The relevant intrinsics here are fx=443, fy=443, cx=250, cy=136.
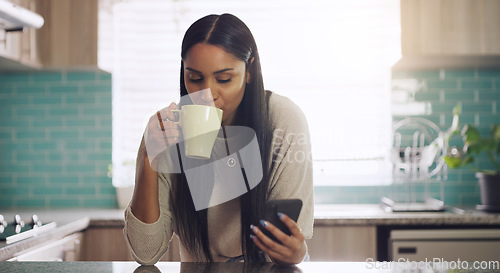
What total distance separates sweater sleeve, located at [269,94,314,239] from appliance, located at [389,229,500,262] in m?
1.05

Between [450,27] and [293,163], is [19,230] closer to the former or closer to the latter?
[293,163]

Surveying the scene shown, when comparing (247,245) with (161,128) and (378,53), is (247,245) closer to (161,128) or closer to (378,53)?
(161,128)

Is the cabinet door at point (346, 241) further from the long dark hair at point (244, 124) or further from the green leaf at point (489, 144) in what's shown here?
the long dark hair at point (244, 124)

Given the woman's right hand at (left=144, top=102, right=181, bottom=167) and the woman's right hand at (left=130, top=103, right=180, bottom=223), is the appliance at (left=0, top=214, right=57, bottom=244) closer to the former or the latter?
the woman's right hand at (left=130, top=103, right=180, bottom=223)

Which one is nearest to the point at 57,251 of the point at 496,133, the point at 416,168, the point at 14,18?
the point at 14,18

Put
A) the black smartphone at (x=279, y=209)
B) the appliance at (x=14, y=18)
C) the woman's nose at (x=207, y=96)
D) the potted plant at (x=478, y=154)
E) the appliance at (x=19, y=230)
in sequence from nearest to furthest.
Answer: the black smartphone at (x=279, y=209)
the woman's nose at (x=207, y=96)
the appliance at (x=14, y=18)
the appliance at (x=19, y=230)
the potted plant at (x=478, y=154)

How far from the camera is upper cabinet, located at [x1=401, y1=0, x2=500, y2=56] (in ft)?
7.52

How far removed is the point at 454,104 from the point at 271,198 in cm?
191

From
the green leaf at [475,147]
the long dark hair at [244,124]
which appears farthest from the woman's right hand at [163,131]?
the green leaf at [475,147]

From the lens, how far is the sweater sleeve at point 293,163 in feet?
3.91

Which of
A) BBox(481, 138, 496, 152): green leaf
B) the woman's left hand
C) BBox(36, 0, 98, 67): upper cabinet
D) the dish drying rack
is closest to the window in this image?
the dish drying rack

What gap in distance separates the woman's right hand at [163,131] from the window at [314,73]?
1.77 m

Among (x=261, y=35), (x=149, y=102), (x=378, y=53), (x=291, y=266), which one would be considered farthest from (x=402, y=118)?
(x=291, y=266)

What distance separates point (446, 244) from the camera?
6.79ft
